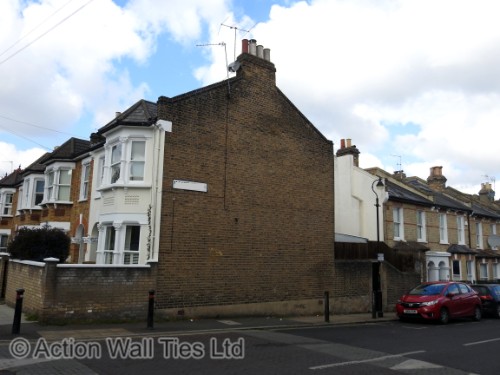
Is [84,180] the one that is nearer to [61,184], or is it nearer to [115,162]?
[61,184]

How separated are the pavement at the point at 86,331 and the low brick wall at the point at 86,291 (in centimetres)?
35

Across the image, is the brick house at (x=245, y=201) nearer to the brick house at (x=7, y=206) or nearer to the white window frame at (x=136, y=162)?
the white window frame at (x=136, y=162)

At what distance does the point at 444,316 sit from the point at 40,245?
15.9 meters

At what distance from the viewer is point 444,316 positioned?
16328mm

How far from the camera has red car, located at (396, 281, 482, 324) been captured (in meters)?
16.1

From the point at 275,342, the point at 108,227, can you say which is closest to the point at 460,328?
the point at 275,342

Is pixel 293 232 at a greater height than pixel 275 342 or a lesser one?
greater

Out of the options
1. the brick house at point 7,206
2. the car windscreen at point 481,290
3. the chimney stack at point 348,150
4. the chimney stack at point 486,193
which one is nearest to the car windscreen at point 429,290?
the car windscreen at point 481,290

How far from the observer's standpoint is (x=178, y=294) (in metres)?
14.1

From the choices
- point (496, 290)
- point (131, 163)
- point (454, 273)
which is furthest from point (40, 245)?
point (454, 273)

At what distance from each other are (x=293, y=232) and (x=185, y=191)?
5.18 meters

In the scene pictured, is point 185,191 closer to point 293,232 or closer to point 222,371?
point 293,232

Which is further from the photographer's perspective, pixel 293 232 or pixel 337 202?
pixel 337 202

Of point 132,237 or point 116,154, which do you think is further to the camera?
point 116,154
